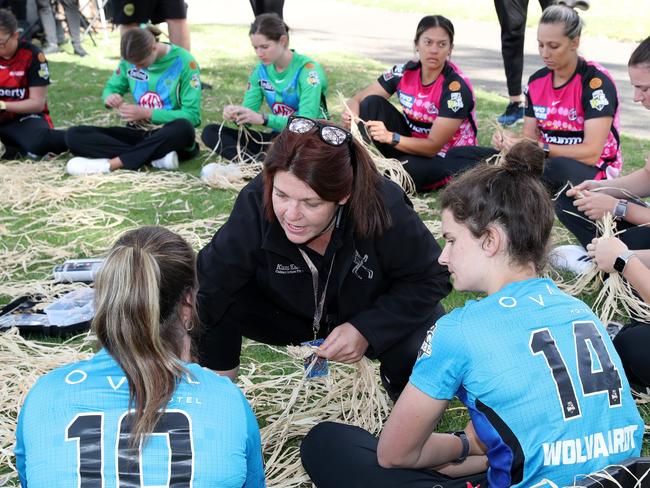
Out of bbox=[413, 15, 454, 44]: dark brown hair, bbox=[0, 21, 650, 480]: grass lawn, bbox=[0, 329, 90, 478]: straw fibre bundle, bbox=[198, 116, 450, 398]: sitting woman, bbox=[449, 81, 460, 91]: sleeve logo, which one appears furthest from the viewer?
bbox=[449, 81, 460, 91]: sleeve logo

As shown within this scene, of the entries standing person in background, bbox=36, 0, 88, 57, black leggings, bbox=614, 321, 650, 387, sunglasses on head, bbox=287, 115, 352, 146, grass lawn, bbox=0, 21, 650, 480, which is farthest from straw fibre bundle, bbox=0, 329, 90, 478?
standing person in background, bbox=36, 0, 88, 57

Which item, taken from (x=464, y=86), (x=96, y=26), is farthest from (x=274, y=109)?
(x=96, y=26)

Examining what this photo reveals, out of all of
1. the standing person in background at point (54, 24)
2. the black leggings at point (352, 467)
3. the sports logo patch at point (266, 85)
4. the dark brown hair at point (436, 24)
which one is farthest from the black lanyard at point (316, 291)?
the standing person in background at point (54, 24)

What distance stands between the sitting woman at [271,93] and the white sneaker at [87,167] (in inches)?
29.2

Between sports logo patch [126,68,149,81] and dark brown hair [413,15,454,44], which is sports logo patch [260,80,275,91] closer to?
sports logo patch [126,68,149,81]

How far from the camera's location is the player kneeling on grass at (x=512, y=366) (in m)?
1.77

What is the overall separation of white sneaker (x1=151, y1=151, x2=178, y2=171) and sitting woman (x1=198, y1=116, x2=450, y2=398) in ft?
10.4

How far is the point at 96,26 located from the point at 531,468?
12.8 m

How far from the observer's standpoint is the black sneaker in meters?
6.75

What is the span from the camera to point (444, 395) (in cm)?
190

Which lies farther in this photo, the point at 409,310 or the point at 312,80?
the point at 312,80

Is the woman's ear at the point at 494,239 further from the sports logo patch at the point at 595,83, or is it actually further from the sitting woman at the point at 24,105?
the sitting woman at the point at 24,105

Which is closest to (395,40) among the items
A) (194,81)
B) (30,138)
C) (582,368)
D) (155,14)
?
(155,14)

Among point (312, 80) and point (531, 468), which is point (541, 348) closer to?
point (531, 468)
